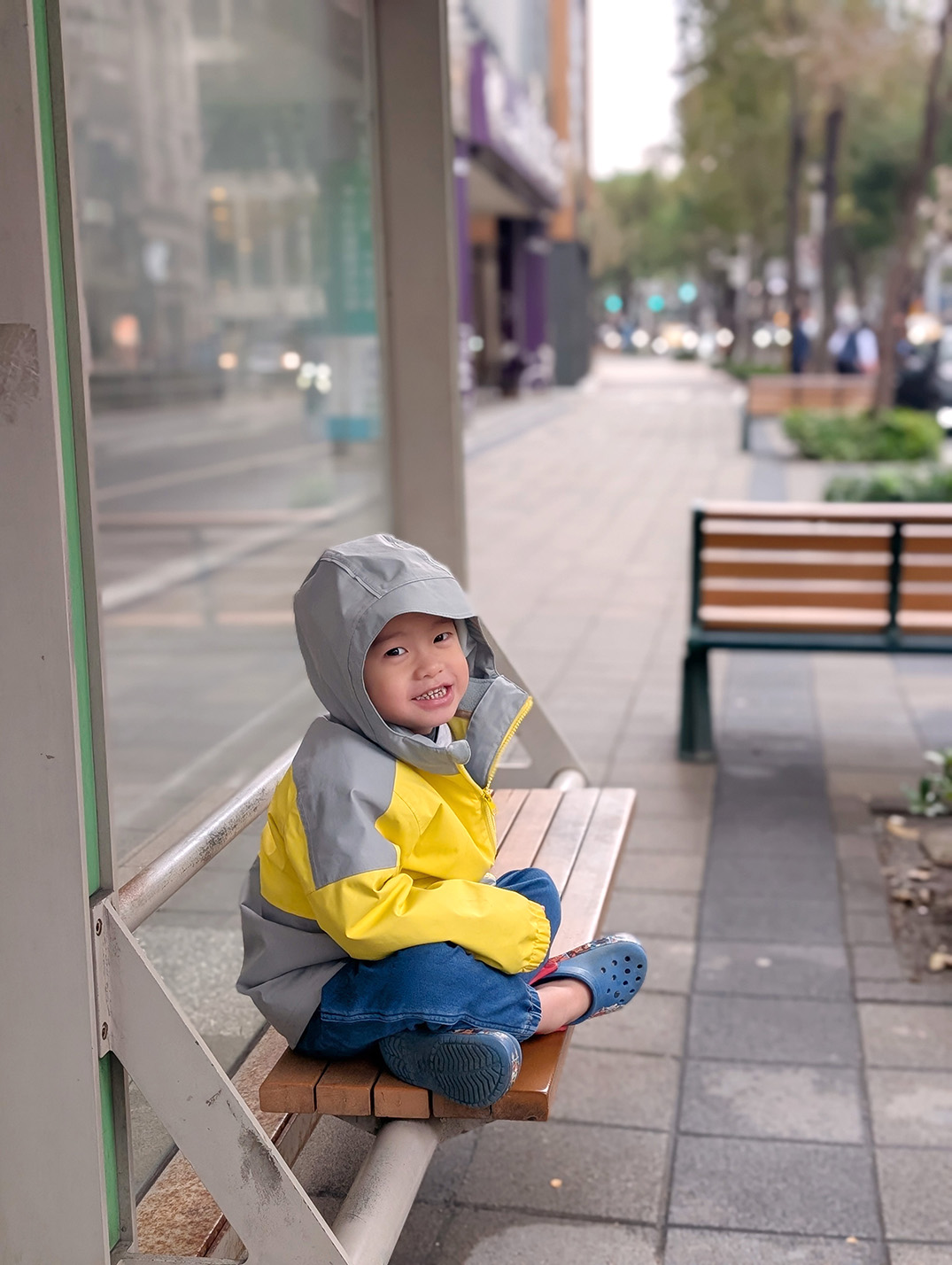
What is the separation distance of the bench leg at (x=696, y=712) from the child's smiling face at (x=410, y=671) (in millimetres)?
3629

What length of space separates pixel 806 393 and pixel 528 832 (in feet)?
75.9

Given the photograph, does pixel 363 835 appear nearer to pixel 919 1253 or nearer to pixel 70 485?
pixel 70 485

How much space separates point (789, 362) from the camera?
32312 millimetres

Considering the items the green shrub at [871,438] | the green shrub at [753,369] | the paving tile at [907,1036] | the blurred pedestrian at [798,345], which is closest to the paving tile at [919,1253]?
the paving tile at [907,1036]

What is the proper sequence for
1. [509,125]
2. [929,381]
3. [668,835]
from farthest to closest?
1. [509,125]
2. [929,381]
3. [668,835]

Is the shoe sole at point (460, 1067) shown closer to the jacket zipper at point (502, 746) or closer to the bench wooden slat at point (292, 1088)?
the bench wooden slat at point (292, 1088)

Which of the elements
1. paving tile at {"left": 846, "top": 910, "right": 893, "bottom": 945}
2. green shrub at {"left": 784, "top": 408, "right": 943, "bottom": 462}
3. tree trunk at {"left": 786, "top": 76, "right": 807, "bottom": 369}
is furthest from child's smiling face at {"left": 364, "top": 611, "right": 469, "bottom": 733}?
tree trunk at {"left": 786, "top": 76, "right": 807, "bottom": 369}

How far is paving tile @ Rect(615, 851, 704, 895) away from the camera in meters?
4.66

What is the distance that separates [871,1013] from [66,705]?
2.53 m

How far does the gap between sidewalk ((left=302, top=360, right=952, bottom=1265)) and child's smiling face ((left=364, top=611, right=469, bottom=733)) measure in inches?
45.6

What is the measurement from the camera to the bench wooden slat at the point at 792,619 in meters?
5.67

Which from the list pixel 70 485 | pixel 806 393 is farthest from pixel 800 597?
pixel 806 393

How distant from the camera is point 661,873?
478 cm

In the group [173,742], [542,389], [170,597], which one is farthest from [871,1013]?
[542,389]
